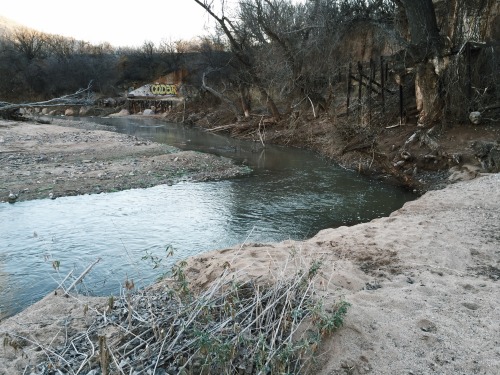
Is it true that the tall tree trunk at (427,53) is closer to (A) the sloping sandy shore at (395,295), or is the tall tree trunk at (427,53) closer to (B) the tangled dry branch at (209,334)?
(A) the sloping sandy shore at (395,295)

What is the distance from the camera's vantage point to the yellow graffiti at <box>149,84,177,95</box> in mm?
44750

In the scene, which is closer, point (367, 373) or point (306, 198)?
point (367, 373)

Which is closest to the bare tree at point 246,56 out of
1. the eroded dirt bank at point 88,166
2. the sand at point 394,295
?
the eroded dirt bank at point 88,166

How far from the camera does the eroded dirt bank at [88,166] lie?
10.1 m

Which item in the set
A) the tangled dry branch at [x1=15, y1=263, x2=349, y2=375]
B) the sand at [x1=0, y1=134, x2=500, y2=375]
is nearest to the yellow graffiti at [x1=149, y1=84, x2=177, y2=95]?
the sand at [x1=0, y1=134, x2=500, y2=375]

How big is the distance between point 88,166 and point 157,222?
17.2 ft

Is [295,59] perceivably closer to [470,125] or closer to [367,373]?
[470,125]

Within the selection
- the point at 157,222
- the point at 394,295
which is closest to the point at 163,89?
the point at 157,222

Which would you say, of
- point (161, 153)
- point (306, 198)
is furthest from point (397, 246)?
point (161, 153)

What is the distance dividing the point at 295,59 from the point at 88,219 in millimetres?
15245

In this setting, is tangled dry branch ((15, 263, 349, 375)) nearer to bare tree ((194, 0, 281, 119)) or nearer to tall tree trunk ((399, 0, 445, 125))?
tall tree trunk ((399, 0, 445, 125))

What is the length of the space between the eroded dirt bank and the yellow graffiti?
28589 mm

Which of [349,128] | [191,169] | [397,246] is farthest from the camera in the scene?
[349,128]

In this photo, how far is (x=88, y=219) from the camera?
8008 millimetres
